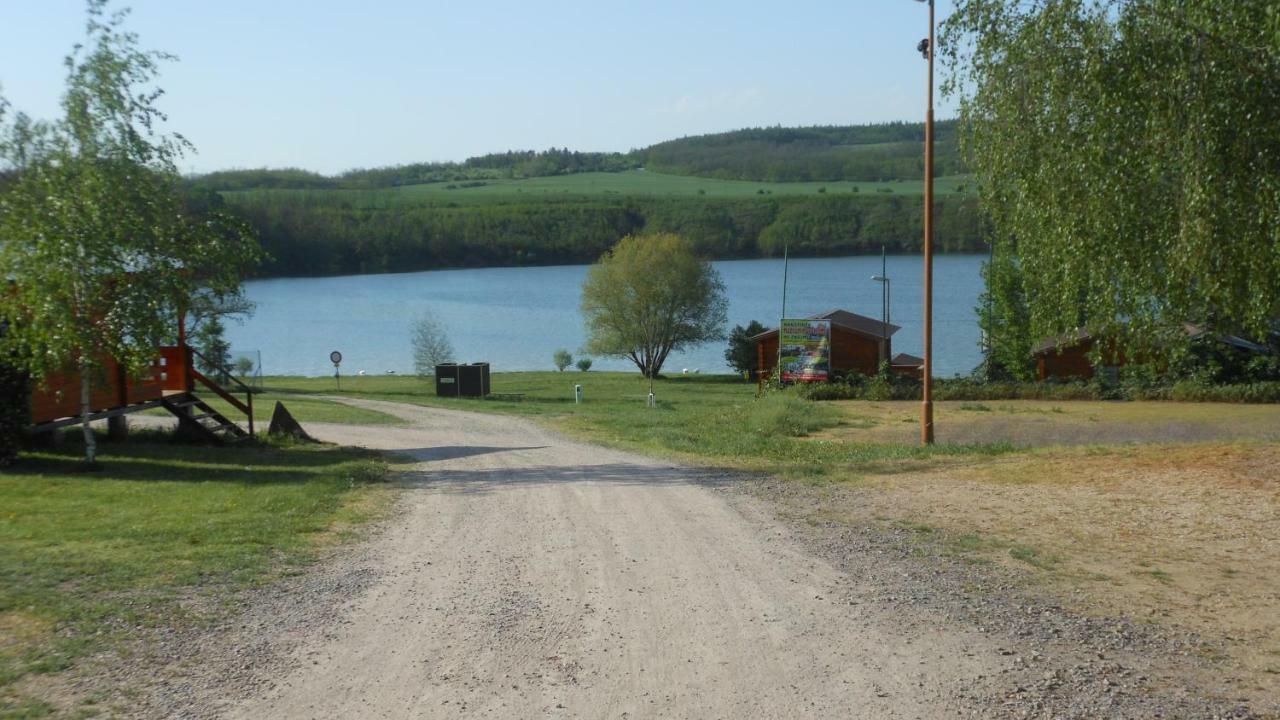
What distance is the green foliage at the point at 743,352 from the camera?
60.5 metres

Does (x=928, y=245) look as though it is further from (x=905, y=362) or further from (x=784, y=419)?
(x=905, y=362)

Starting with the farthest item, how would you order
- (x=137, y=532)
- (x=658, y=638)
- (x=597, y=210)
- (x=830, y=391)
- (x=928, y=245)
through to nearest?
1. (x=597, y=210)
2. (x=830, y=391)
3. (x=928, y=245)
4. (x=137, y=532)
5. (x=658, y=638)

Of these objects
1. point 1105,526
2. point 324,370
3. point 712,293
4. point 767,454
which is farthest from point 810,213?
point 1105,526

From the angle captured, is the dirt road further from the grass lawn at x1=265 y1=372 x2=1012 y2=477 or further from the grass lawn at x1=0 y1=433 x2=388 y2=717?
the grass lawn at x1=265 y1=372 x2=1012 y2=477

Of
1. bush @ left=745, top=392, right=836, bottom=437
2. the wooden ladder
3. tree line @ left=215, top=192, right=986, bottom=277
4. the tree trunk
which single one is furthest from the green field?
the tree trunk

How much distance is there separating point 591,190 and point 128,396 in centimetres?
11973

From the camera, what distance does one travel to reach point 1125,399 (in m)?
34.2

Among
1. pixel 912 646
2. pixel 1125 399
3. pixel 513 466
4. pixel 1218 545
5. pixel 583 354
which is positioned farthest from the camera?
pixel 583 354

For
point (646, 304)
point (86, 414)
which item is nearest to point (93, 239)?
point (86, 414)

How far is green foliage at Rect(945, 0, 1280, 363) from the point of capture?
9.87 m

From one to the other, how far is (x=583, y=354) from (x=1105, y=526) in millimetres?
61329

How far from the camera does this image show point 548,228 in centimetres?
12169

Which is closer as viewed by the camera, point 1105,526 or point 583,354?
point 1105,526

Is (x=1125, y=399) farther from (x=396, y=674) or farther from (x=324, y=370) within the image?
(x=324, y=370)
